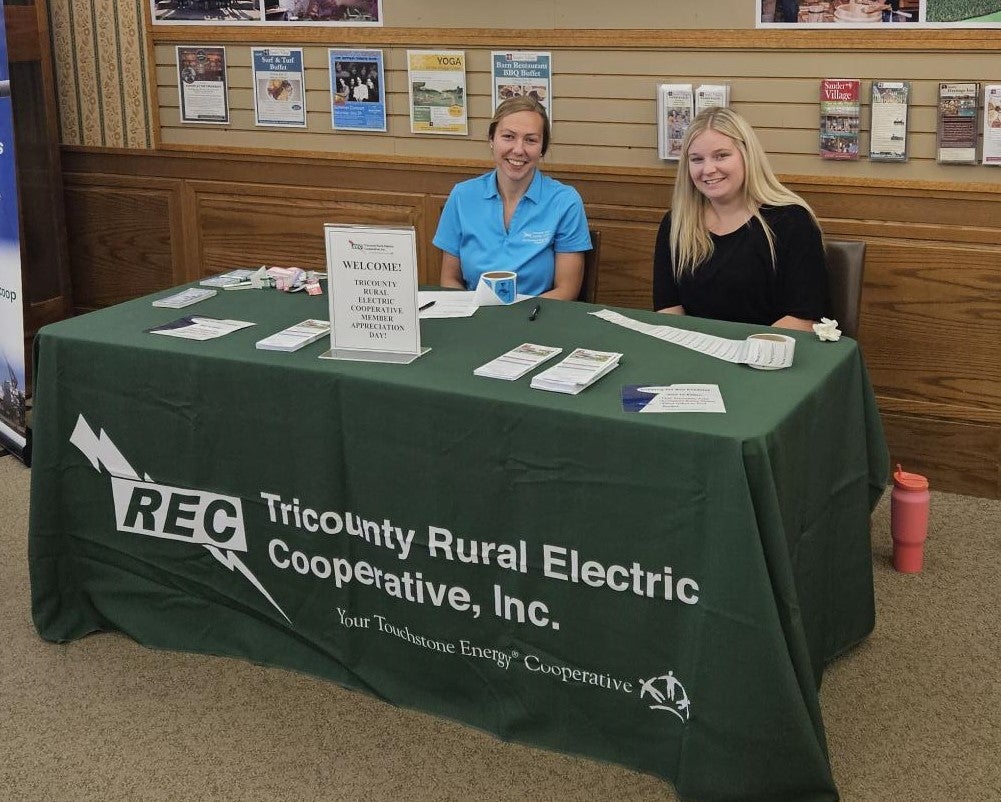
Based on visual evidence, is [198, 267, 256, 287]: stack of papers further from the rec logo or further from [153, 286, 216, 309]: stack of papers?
the rec logo

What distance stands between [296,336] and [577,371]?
2.31ft

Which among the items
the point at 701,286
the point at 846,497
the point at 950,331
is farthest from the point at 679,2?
the point at 846,497

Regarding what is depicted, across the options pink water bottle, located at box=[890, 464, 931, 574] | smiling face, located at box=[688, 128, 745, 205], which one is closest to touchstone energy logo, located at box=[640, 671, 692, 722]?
pink water bottle, located at box=[890, 464, 931, 574]

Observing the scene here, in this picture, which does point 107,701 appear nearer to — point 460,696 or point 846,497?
point 460,696

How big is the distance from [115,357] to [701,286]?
1.58m

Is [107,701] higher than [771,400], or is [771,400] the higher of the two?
[771,400]

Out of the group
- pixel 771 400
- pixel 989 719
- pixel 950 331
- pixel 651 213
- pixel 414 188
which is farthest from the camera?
pixel 414 188

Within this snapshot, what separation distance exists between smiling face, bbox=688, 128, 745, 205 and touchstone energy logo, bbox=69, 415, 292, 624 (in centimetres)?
152

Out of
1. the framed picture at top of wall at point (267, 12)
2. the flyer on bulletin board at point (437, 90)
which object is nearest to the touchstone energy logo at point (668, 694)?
the flyer on bulletin board at point (437, 90)

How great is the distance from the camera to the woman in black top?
10.5 ft

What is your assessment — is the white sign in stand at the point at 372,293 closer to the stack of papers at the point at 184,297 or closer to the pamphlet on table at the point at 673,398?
the pamphlet on table at the point at 673,398

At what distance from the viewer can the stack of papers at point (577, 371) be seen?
238 centimetres

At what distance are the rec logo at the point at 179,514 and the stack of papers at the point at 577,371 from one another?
819 millimetres

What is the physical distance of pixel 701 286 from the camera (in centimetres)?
334
